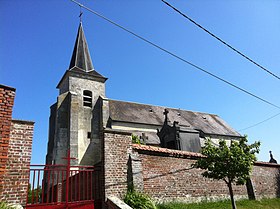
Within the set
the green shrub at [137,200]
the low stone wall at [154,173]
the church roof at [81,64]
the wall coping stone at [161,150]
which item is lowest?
the green shrub at [137,200]

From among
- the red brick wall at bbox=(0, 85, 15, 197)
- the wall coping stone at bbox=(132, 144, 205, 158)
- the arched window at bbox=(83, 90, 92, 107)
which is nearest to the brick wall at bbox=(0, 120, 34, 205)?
the red brick wall at bbox=(0, 85, 15, 197)

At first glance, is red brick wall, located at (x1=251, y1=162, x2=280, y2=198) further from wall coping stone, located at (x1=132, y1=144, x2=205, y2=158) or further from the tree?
wall coping stone, located at (x1=132, y1=144, x2=205, y2=158)

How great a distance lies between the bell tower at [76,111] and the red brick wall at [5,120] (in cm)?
1285

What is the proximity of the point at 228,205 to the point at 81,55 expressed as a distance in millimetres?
22701

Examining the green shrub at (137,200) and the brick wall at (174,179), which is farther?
the brick wall at (174,179)

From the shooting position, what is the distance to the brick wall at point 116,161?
7.08 meters

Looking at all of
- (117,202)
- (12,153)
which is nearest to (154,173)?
(117,202)

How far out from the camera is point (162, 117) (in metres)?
26.2

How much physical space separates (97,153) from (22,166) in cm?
1472

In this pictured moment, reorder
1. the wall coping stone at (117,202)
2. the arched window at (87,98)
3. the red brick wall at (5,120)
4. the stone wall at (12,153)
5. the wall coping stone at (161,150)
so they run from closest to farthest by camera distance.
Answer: the red brick wall at (5,120) → the stone wall at (12,153) → the wall coping stone at (117,202) → the wall coping stone at (161,150) → the arched window at (87,98)

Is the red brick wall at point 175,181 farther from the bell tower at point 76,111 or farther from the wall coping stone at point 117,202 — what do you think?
the bell tower at point 76,111

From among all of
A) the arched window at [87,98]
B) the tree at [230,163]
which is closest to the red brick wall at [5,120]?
the tree at [230,163]

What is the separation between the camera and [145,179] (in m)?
7.82

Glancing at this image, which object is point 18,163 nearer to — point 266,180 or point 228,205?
point 228,205
